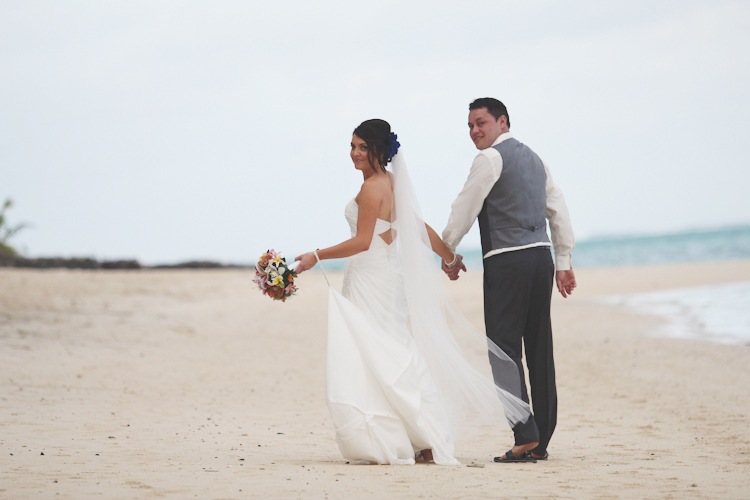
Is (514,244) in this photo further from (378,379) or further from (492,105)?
(378,379)

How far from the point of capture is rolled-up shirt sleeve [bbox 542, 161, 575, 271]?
15.8ft

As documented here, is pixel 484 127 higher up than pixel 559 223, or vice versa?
pixel 484 127

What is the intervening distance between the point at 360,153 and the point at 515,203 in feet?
3.42

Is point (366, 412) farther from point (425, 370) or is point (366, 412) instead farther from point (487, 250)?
point (487, 250)

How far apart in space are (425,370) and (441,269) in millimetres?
712

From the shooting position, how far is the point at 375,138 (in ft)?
15.4

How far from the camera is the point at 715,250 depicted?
46.1 metres

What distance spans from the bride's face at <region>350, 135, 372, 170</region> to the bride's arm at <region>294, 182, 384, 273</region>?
171 mm

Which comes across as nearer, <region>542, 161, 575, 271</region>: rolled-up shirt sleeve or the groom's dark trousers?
the groom's dark trousers

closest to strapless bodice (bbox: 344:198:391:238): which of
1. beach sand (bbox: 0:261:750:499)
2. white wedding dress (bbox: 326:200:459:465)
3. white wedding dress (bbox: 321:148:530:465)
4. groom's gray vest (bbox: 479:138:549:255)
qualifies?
white wedding dress (bbox: 321:148:530:465)

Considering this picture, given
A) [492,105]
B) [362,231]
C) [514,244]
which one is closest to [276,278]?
[362,231]

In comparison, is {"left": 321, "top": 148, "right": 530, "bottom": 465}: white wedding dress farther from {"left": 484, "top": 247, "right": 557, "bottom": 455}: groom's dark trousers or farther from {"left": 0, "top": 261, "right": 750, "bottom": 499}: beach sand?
{"left": 0, "top": 261, "right": 750, "bottom": 499}: beach sand

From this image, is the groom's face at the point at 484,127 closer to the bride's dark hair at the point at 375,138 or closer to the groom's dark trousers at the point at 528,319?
the bride's dark hair at the point at 375,138

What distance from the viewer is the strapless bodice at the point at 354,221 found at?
4.71 meters
